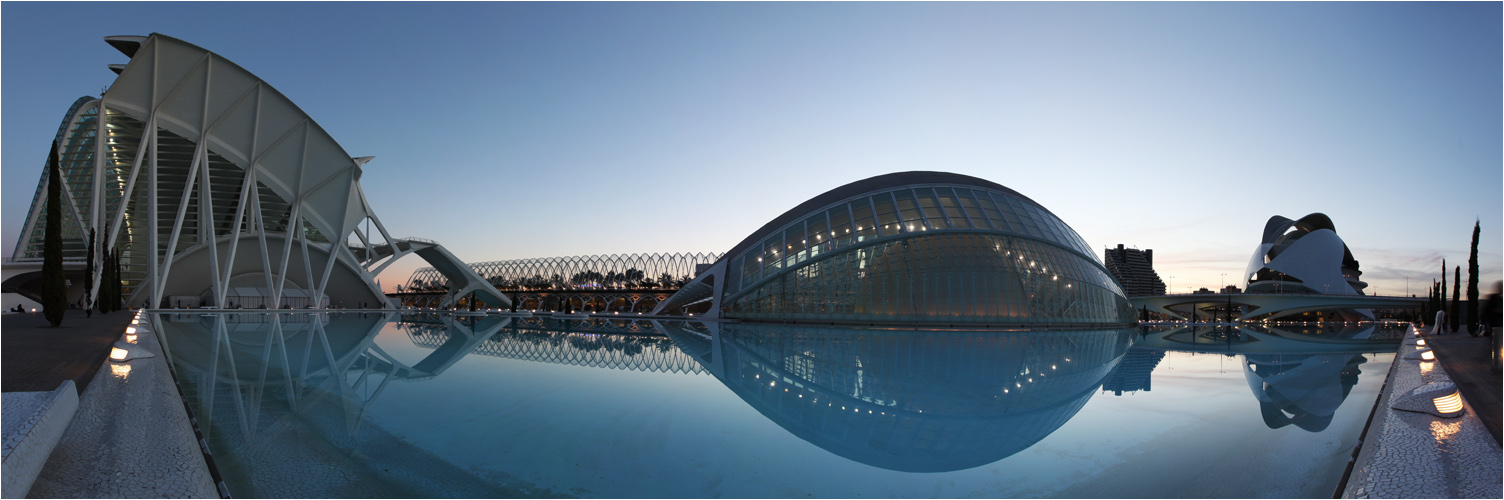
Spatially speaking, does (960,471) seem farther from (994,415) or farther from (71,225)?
(71,225)

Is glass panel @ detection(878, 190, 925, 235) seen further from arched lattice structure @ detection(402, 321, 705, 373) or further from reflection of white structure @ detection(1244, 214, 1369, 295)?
reflection of white structure @ detection(1244, 214, 1369, 295)

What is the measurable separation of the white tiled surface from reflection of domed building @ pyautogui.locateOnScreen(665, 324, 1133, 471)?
5.49 metres

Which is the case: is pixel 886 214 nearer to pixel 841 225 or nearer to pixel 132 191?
pixel 841 225

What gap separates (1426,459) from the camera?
18.5ft

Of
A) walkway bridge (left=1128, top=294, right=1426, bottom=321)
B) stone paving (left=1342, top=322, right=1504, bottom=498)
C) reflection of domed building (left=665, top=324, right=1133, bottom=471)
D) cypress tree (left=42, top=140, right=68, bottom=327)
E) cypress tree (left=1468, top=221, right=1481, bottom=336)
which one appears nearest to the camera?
stone paving (left=1342, top=322, right=1504, bottom=498)

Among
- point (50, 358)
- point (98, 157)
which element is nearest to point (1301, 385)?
point (50, 358)

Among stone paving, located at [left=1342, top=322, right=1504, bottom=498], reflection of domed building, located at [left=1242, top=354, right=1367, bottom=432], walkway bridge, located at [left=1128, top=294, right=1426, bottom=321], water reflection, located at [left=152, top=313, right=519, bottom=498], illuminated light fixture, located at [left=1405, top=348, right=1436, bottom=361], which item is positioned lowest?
water reflection, located at [left=152, top=313, right=519, bottom=498]

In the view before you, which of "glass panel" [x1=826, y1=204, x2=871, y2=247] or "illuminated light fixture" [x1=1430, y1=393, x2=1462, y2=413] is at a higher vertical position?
"glass panel" [x1=826, y1=204, x2=871, y2=247]

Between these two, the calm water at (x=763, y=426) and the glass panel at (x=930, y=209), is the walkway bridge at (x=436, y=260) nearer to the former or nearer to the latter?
the glass panel at (x=930, y=209)

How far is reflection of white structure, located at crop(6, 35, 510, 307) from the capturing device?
36125 mm

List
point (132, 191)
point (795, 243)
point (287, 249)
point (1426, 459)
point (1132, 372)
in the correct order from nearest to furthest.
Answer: point (1426, 459)
point (1132, 372)
point (795, 243)
point (287, 249)
point (132, 191)

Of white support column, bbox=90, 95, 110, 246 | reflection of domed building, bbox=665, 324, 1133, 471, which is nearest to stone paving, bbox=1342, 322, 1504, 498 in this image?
reflection of domed building, bbox=665, 324, 1133, 471

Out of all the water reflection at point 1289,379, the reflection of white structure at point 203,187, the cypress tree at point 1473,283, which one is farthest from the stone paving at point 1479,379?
the reflection of white structure at point 203,187

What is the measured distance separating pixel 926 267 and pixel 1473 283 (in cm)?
2113
